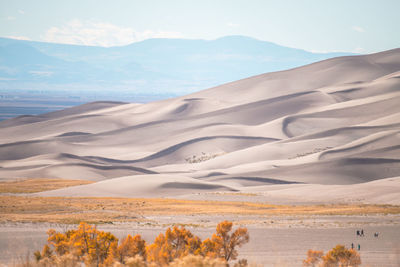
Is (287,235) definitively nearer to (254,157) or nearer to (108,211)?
(108,211)

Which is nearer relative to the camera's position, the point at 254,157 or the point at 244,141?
the point at 254,157

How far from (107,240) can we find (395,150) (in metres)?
81.1

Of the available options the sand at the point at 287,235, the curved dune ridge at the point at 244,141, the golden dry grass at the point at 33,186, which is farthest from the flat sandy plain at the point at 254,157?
the golden dry grass at the point at 33,186

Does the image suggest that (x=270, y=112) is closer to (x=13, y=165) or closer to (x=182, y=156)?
(x=182, y=156)

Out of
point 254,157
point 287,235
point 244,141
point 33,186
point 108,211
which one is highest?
point 244,141

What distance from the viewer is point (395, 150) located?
287 ft

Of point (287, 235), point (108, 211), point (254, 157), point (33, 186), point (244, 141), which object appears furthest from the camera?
point (244, 141)

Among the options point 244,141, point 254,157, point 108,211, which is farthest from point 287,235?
point 244,141

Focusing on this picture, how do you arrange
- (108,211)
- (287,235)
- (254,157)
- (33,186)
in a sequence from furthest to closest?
(254,157), (33,186), (108,211), (287,235)

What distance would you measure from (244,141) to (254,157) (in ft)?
78.2

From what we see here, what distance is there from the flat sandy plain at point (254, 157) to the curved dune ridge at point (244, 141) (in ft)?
1.03

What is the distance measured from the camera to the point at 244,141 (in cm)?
12638

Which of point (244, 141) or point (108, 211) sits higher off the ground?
point (244, 141)

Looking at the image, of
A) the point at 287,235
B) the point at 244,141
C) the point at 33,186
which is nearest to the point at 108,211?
the point at 287,235
